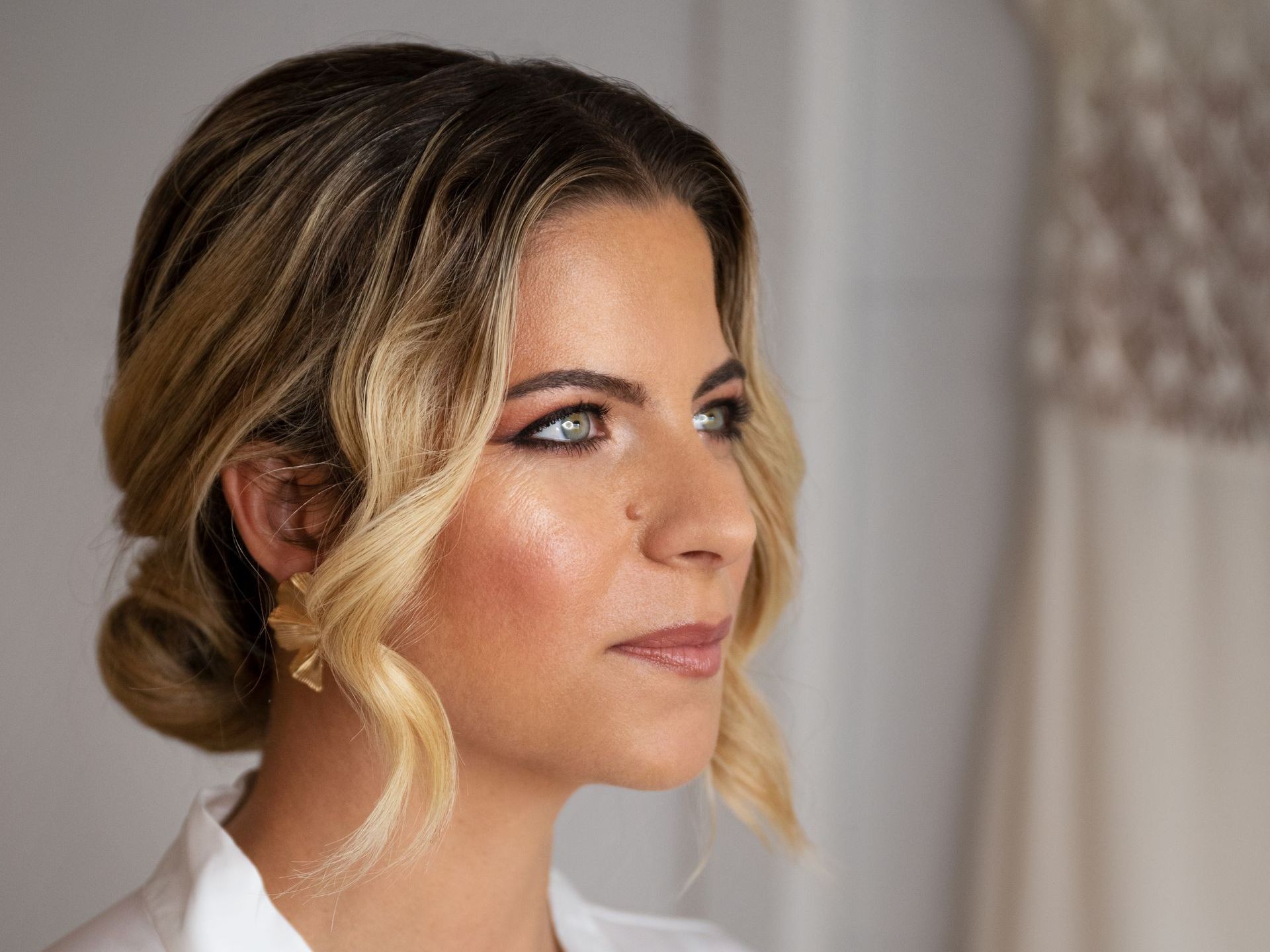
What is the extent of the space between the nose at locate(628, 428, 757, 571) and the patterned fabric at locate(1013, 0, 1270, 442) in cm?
114

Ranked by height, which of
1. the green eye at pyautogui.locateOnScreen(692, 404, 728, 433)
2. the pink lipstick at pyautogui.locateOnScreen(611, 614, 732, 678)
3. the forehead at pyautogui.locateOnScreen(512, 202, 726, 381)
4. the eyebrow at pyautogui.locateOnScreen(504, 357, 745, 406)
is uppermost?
the forehead at pyautogui.locateOnScreen(512, 202, 726, 381)

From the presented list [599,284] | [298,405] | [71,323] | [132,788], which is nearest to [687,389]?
[599,284]

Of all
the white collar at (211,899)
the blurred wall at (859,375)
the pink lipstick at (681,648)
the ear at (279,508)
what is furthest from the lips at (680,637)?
the blurred wall at (859,375)

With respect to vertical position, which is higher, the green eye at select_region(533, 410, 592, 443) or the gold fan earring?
the green eye at select_region(533, 410, 592, 443)

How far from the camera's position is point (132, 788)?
1709 millimetres

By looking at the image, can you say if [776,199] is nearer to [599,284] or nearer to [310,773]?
[599,284]

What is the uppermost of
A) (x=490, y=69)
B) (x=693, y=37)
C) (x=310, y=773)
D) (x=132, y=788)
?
(x=693, y=37)

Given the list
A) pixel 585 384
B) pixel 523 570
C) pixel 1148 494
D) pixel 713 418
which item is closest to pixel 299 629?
pixel 523 570

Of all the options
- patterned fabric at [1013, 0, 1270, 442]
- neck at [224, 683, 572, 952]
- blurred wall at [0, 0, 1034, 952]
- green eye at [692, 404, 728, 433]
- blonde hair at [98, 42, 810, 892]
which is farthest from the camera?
blurred wall at [0, 0, 1034, 952]

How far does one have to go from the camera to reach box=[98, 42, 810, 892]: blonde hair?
1146mm

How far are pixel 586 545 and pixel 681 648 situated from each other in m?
0.14

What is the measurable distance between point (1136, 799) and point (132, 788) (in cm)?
152

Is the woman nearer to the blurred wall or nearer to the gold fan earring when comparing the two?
the gold fan earring

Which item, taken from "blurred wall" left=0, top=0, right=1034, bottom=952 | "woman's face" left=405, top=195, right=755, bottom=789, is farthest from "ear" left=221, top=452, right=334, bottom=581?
"blurred wall" left=0, top=0, right=1034, bottom=952
